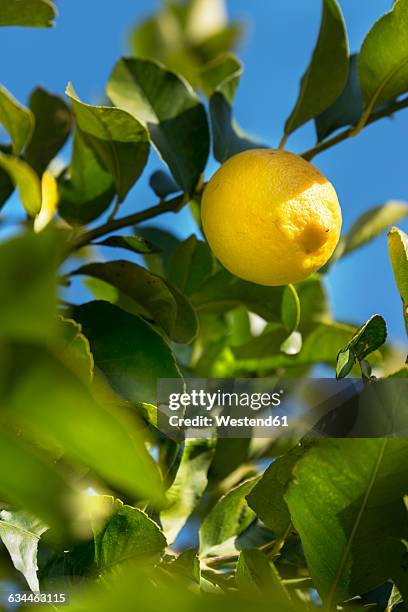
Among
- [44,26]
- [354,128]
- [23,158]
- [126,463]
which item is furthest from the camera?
[23,158]

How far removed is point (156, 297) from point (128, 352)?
0.12 metres

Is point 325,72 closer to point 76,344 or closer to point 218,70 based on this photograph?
point 218,70

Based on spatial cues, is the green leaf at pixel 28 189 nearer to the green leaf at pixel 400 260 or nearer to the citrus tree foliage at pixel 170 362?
the citrus tree foliage at pixel 170 362

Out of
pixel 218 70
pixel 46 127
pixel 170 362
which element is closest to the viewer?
pixel 170 362

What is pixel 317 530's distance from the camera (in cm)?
76

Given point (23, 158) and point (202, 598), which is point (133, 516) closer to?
point (202, 598)

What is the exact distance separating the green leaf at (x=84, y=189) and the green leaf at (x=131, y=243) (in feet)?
0.59

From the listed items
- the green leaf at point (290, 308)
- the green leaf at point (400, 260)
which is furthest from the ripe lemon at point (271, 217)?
the green leaf at point (400, 260)

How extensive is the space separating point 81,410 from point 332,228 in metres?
0.89

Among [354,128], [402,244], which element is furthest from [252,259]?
[354,128]

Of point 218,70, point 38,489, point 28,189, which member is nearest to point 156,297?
point 28,189

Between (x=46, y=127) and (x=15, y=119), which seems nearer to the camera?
(x=15, y=119)

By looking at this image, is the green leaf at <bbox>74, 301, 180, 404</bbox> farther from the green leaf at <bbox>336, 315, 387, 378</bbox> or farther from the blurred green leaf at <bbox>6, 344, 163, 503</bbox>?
the blurred green leaf at <bbox>6, 344, 163, 503</bbox>

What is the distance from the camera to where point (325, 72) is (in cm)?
122
